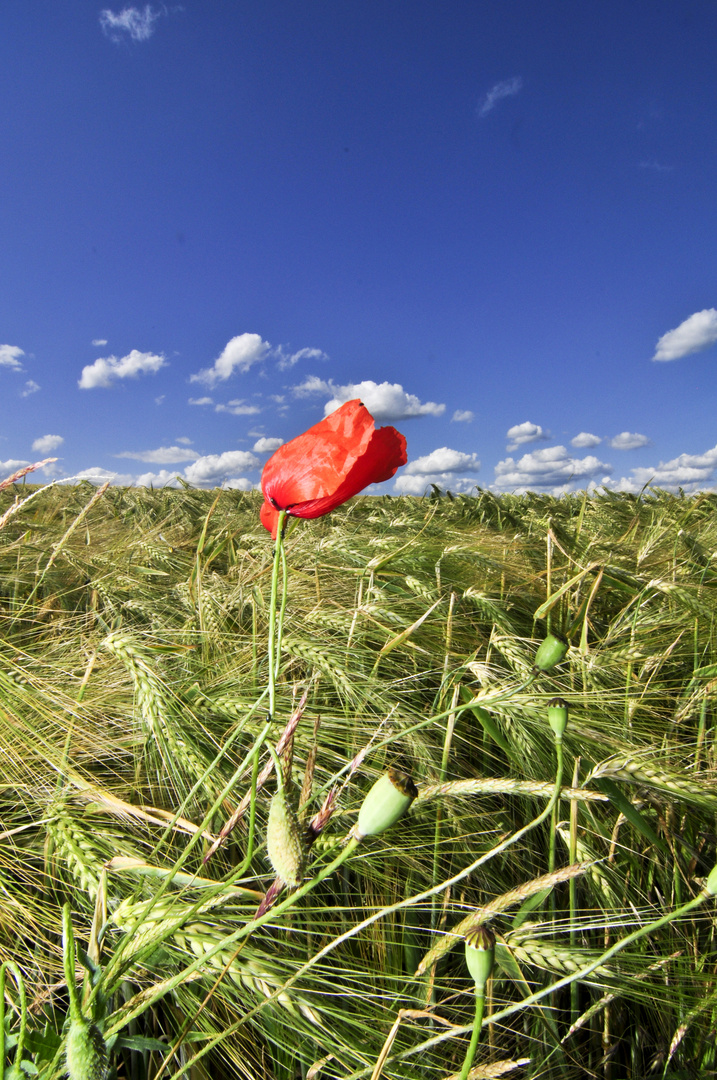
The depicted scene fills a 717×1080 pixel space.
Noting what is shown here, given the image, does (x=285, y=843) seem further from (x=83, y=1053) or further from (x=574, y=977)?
(x=574, y=977)

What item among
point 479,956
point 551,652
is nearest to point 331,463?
point 551,652

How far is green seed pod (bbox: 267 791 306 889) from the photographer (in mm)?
456

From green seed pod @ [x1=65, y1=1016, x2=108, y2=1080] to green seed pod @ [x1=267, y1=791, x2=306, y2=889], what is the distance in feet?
0.52

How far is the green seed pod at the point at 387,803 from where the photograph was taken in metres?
0.45

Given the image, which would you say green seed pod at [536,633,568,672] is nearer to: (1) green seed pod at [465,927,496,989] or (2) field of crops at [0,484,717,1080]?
(2) field of crops at [0,484,717,1080]

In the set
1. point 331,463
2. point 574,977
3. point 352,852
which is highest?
point 331,463

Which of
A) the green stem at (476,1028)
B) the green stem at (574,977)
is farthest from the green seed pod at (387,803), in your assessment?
the green stem at (574,977)

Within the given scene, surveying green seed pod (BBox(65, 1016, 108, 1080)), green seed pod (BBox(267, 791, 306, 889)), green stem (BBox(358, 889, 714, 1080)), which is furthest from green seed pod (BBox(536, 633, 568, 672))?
green seed pod (BBox(65, 1016, 108, 1080))

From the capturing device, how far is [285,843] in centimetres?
46

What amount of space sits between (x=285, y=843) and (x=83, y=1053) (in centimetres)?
18

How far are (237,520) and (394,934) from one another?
109 inches

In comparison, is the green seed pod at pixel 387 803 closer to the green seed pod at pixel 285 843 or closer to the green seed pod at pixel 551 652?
the green seed pod at pixel 285 843

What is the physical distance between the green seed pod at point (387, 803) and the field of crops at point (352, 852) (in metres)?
0.02

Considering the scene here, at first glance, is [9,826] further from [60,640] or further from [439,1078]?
[439,1078]
